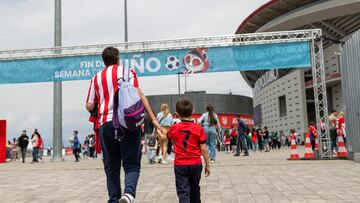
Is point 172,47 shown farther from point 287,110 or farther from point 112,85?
point 287,110

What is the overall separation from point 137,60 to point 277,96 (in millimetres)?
43536

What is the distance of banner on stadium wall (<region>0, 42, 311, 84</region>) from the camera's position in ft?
47.4

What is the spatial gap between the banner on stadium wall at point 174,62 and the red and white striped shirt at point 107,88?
11.1 metres

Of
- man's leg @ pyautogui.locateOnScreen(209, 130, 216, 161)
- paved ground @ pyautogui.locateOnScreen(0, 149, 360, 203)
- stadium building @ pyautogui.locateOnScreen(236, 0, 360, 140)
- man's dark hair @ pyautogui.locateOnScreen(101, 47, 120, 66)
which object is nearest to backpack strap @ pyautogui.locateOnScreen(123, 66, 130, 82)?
man's dark hair @ pyautogui.locateOnScreen(101, 47, 120, 66)

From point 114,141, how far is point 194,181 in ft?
3.15

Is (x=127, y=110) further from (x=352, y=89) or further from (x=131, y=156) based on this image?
(x=352, y=89)

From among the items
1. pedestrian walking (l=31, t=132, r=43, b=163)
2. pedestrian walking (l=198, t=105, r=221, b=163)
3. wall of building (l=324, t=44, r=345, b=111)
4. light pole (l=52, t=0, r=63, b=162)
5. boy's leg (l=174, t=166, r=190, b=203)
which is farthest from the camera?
wall of building (l=324, t=44, r=345, b=111)

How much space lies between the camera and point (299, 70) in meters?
48.4

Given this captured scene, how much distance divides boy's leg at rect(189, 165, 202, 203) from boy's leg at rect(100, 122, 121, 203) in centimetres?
76

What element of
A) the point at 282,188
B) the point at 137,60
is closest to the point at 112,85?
the point at 282,188

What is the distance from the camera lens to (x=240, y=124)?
17.2 metres

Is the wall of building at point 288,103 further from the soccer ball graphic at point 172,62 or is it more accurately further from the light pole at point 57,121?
the light pole at point 57,121

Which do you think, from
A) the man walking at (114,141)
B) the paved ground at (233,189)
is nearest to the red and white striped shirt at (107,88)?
the man walking at (114,141)

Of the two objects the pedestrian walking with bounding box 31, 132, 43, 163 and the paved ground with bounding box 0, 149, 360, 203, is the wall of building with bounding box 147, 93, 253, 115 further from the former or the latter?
the paved ground with bounding box 0, 149, 360, 203
